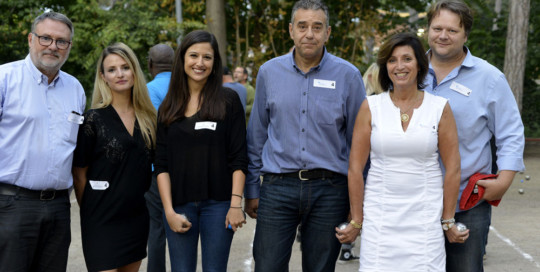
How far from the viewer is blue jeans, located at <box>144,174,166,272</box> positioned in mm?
4965

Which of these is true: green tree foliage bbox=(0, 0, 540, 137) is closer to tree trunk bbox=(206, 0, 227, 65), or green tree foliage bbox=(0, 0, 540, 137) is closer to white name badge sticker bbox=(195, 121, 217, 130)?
tree trunk bbox=(206, 0, 227, 65)

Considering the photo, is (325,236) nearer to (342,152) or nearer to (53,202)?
(342,152)

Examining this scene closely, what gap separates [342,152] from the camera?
388 cm

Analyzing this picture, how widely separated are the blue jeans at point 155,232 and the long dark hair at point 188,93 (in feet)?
4.22

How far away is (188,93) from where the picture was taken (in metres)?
3.88

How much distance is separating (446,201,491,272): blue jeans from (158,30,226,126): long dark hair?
1569 mm

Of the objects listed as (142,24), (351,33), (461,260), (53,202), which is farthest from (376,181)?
(351,33)

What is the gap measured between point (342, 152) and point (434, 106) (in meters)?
0.71

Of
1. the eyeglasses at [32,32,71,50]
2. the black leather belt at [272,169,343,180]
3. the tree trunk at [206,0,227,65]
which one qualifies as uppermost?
the tree trunk at [206,0,227,65]

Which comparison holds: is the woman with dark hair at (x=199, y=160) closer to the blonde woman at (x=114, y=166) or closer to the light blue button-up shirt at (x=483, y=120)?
the blonde woman at (x=114, y=166)

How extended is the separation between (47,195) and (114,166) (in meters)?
0.44

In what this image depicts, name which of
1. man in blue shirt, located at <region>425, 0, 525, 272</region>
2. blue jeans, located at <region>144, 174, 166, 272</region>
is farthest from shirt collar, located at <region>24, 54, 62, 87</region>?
man in blue shirt, located at <region>425, 0, 525, 272</region>

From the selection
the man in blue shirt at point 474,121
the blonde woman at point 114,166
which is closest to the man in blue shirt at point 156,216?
the blonde woman at point 114,166

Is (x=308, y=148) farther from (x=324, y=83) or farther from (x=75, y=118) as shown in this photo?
(x=75, y=118)
